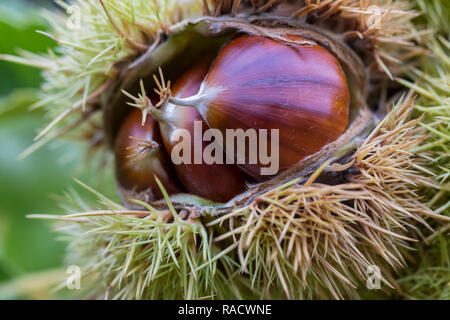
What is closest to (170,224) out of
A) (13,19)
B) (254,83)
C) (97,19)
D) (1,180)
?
(254,83)

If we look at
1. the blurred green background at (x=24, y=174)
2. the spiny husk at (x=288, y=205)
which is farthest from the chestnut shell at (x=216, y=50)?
the blurred green background at (x=24, y=174)

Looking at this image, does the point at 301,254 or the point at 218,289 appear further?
the point at 218,289

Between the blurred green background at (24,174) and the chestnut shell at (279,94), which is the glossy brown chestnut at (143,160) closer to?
the chestnut shell at (279,94)

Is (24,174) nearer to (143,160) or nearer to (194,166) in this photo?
(143,160)

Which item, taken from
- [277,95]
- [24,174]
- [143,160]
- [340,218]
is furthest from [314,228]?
[24,174]

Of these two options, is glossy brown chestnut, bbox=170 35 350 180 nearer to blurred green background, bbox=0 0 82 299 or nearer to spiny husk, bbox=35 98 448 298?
spiny husk, bbox=35 98 448 298
